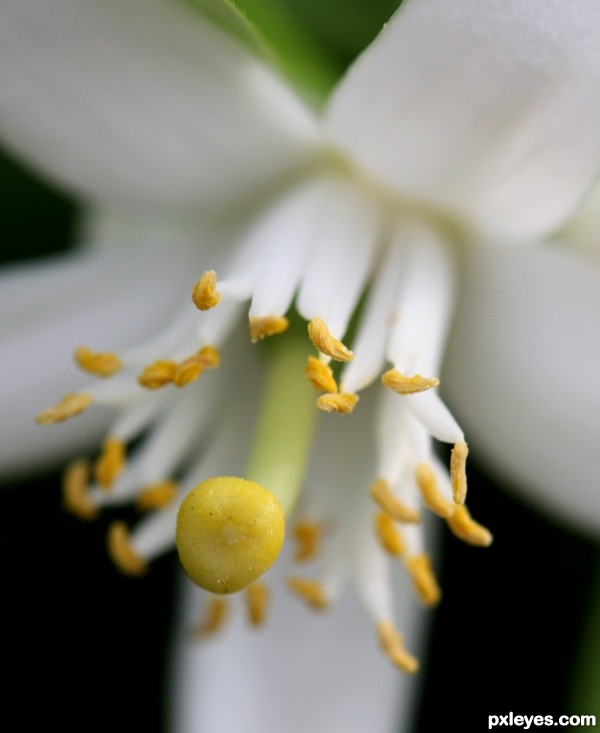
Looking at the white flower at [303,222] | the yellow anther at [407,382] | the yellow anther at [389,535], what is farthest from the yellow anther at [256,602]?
the yellow anther at [407,382]

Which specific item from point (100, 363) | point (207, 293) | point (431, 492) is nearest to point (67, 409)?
point (100, 363)

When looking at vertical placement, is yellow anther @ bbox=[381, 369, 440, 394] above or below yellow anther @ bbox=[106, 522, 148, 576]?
above

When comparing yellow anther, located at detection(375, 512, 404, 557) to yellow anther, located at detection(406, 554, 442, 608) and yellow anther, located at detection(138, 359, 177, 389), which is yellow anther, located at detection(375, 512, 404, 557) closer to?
yellow anther, located at detection(406, 554, 442, 608)

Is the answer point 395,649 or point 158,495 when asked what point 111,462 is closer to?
point 158,495

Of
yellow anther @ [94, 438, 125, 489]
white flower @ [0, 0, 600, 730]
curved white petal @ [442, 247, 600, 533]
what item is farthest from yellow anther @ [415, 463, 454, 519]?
yellow anther @ [94, 438, 125, 489]

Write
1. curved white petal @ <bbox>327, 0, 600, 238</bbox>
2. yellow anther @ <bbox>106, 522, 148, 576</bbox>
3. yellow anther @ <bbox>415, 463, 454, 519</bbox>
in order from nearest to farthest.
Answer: curved white petal @ <bbox>327, 0, 600, 238</bbox> < yellow anther @ <bbox>415, 463, 454, 519</bbox> < yellow anther @ <bbox>106, 522, 148, 576</bbox>

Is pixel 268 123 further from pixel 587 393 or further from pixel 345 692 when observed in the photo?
pixel 345 692

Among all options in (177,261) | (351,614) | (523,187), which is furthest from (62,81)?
(351,614)
